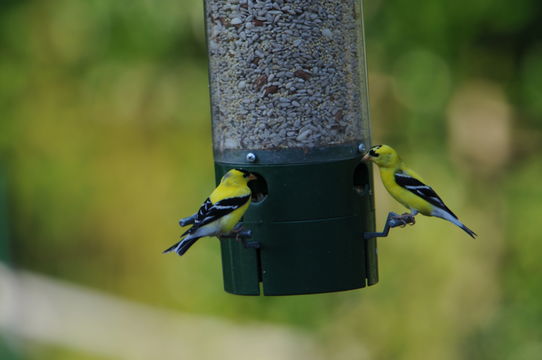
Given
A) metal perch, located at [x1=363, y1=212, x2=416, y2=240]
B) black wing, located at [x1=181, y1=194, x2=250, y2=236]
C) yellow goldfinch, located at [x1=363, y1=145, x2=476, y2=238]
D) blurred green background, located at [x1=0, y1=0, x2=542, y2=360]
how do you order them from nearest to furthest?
black wing, located at [x1=181, y1=194, x2=250, y2=236], metal perch, located at [x1=363, y1=212, x2=416, y2=240], yellow goldfinch, located at [x1=363, y1=145, x2=476, y2=238], blurred green background, located at [x1=0, y1=0, x2=542, y2=360]

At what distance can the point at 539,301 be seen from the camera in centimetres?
712

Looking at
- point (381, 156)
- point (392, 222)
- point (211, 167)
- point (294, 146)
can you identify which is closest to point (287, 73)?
point (294, 146)

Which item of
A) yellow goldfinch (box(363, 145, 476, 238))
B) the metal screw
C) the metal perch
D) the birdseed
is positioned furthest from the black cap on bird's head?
the metal screw

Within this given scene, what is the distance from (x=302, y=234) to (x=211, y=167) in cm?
454

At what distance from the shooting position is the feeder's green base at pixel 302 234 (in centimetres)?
380

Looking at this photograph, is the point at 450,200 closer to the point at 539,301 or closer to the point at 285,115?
the point at 539,301

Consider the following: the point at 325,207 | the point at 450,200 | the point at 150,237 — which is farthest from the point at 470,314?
the point at 325,207

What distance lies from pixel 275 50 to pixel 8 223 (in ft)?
17.9

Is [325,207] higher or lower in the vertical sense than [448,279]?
higher

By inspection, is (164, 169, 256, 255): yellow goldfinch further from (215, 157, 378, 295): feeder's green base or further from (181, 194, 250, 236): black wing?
(215, 157, 378, 295): feeder's green base

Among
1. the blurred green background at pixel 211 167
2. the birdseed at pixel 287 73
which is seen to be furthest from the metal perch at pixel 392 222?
the blurred green background at pixel 211 167

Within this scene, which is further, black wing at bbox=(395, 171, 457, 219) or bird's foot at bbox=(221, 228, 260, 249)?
black wing at bbox=(395, 171, 457, 219)

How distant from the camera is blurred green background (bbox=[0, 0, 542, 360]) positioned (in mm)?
7258

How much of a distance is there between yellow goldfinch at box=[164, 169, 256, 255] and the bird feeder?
0.14 meters
